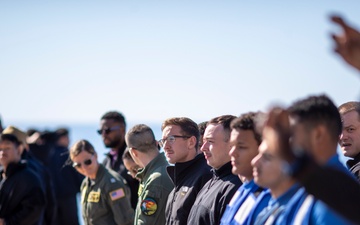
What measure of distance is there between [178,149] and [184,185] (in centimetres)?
32

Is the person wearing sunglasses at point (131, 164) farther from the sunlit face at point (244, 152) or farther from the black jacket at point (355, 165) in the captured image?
the sunlit face at point (244, 152)

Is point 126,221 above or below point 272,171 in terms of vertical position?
below

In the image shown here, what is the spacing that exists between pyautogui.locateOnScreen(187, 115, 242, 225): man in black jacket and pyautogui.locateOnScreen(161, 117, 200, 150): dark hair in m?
Answer: 0.55

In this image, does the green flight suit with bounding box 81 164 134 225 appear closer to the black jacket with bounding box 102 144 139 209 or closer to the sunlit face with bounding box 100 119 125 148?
the black jacket with bounding box 102 144 139 209

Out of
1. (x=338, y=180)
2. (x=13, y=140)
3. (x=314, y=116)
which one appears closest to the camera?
(x=338, y=180)

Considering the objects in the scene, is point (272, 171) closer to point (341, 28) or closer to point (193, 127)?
point (341, 28)

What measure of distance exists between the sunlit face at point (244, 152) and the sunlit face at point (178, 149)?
1.50 metres

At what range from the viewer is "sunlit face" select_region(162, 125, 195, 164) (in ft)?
15.9

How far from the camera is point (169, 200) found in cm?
468

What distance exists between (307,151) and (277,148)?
0.08m

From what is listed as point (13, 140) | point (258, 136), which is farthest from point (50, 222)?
point (258, 136)

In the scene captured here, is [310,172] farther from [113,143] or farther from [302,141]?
[113,143]

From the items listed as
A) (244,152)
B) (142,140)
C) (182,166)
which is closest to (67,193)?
(142,140)

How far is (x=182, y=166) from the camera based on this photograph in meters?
4.72
